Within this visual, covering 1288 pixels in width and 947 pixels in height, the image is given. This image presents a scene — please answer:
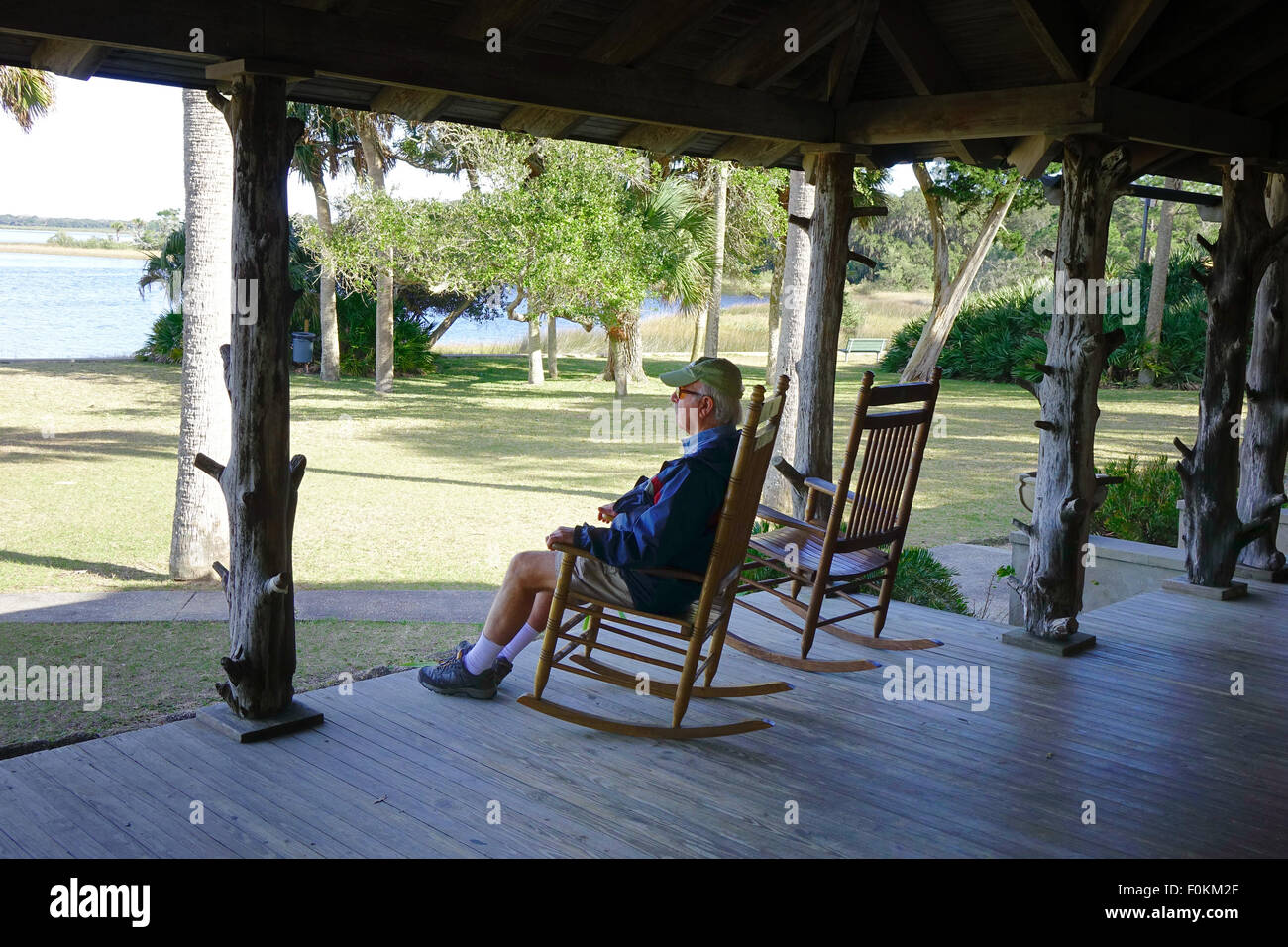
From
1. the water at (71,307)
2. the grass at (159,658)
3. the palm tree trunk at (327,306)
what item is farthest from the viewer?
the water at (71,307)

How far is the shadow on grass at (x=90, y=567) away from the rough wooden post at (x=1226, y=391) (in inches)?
256

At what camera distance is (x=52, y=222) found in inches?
2530

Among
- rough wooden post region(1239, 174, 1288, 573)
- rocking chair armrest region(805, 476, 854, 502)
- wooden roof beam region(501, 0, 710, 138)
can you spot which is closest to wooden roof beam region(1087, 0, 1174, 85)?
wooden roof beam region(501, 0, 710, 138)

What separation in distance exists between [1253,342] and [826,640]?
3.00 m

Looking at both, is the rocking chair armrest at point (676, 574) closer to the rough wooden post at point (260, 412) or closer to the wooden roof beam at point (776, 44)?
the rough wooden post at point (260, 412)

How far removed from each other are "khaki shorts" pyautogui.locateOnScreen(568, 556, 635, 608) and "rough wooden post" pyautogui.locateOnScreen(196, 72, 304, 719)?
0.89 metres

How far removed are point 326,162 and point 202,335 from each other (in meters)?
11.9

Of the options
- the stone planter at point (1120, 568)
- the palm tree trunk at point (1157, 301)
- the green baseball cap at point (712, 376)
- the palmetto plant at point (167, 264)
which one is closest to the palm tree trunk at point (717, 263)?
the palm tree trunk at point (1157, 301)

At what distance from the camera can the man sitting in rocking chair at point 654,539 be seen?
3.39m

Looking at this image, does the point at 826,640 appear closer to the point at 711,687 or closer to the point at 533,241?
the point at 711,687

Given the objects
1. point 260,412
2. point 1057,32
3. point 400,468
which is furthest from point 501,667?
point 400,468

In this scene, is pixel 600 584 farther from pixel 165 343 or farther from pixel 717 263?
pixel 165 343

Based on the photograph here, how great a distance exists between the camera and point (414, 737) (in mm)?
3449
